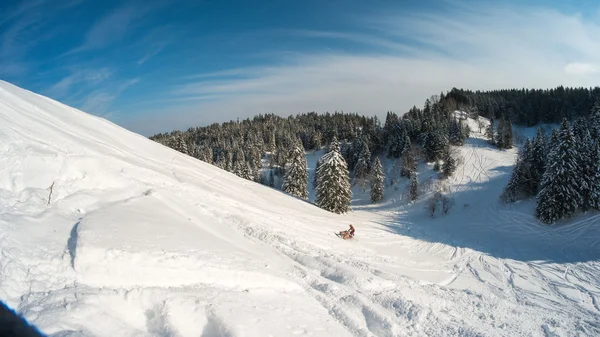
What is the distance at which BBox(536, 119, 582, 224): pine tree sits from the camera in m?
30.9

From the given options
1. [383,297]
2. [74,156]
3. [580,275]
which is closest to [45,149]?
[74,156]

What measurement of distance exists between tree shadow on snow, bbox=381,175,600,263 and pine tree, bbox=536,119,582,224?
4.72 ft

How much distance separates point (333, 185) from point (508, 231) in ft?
69.9

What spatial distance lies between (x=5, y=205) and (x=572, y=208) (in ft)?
144

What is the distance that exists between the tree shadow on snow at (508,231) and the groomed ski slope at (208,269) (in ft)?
4.59

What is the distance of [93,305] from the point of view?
6.35 meters

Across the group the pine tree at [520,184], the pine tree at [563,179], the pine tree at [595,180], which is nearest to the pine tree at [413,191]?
the pine tree at [520,184]

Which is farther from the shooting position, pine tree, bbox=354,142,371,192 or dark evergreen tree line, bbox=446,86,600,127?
dark evergreen tree line, bbox=446,86,600,127

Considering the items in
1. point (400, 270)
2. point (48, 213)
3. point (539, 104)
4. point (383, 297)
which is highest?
point (539, 104)

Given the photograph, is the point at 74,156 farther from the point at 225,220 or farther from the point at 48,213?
the point at 225,220

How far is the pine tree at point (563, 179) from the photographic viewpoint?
102ft

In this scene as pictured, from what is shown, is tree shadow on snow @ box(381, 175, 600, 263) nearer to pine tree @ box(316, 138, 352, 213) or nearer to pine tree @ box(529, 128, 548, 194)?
pine tree @ box(529, 128, 548, 194)

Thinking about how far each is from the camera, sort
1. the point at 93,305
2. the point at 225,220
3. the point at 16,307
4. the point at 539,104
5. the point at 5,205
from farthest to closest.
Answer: the point at 539,104
the point at 225,220
the point at 5,205
the point at 93,305
the point at 16,307

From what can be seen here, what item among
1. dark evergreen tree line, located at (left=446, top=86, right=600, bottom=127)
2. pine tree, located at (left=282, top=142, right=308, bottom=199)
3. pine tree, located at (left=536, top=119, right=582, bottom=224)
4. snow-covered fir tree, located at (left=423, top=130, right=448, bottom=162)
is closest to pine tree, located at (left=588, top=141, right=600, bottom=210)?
pine tree, located at (left=536, top=119, right=582, bottom=224)
